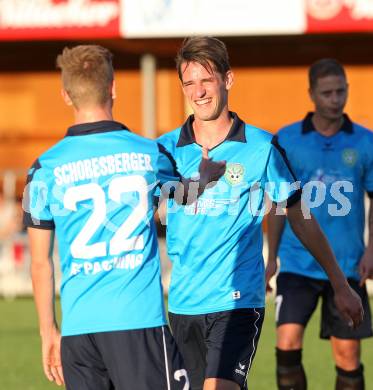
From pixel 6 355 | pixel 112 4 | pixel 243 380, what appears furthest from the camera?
pixel 112 4

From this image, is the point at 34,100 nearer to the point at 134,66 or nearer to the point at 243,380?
the point at 134,66

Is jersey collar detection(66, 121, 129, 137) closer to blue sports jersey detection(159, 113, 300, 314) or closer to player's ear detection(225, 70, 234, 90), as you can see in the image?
blue sports jersey detection(159, 113, 300, 314)

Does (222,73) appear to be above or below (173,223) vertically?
above

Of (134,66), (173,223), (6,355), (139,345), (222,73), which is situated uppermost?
(134,66)

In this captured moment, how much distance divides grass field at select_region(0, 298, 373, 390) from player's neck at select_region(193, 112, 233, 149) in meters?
3.61

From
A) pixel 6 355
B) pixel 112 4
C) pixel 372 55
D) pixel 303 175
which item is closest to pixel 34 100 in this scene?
pixel 112 4

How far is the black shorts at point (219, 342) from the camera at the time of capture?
18.9 feet

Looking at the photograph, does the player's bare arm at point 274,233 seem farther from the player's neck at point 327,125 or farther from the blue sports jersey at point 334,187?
the player's neck at point 327,125

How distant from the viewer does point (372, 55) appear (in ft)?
74.9

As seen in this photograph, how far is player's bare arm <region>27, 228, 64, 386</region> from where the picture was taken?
472cm

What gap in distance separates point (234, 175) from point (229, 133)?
26 centimetres

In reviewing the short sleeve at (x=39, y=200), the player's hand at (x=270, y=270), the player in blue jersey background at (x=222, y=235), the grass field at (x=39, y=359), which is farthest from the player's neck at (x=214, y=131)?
the grass field at (x=39, y=359)

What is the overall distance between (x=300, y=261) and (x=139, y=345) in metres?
3.14

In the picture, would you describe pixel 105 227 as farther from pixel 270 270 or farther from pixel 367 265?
pixel 367 265
